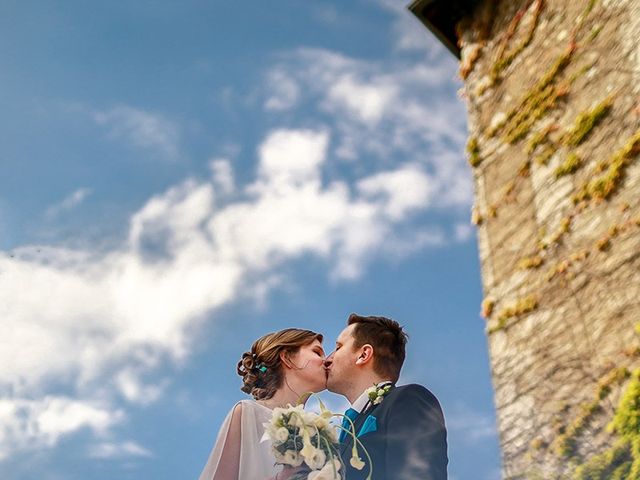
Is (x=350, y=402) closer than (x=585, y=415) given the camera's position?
No

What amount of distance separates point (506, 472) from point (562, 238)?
54.8 inches

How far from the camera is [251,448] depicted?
14.1 ft

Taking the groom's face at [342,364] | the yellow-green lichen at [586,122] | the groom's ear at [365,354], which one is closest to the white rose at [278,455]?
the groom's face at [342,364]

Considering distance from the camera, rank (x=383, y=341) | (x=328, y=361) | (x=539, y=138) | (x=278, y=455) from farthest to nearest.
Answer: (x=539, y=138)
(x=328, y=361)
(x=383, y=341)
(x=278, y=455)

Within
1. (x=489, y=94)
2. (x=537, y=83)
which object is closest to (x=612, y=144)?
(x=537, y=83)

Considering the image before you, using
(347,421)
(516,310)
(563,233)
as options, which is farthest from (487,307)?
(347,421)

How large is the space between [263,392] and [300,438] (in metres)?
0.84

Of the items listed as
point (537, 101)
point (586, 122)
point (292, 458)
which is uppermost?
point (537, 101)

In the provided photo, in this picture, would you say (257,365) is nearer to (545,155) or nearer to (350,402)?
(350,402)

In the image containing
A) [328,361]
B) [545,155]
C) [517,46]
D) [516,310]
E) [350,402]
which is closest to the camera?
[350,402]

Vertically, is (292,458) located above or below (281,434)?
below

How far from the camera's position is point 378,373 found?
14.2 ft

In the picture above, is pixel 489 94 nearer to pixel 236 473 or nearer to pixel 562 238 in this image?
pixel 562 238

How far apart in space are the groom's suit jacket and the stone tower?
71 cm
